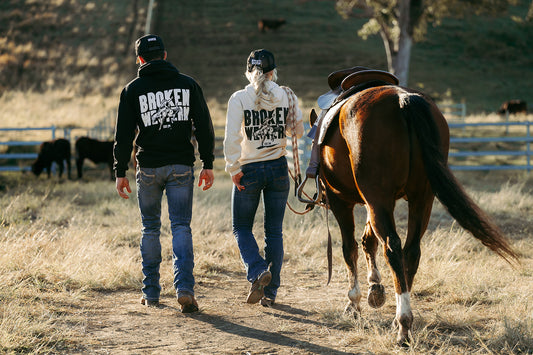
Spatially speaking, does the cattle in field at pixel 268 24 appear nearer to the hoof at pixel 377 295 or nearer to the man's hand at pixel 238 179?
the man's hand at pixel 238 179

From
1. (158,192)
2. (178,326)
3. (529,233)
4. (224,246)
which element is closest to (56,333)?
(178,326)

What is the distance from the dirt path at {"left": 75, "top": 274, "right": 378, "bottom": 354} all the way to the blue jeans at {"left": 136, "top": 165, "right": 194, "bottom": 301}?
0.33 m

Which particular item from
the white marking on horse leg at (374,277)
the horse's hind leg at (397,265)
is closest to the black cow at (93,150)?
the white marking on horse leg at (374,277)

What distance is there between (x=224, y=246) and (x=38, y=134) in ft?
51.0

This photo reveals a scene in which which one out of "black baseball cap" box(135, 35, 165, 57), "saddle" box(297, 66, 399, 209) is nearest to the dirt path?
"saddle" box(297, 66, 399, 209)

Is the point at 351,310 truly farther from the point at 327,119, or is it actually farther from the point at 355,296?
the point at 327,119

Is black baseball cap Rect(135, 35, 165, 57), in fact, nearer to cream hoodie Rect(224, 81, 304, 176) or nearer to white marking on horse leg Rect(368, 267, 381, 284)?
cream hoodie Rect(224, 81, 304, 176)

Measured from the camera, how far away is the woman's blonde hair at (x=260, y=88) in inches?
187

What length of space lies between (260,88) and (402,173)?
1.41m

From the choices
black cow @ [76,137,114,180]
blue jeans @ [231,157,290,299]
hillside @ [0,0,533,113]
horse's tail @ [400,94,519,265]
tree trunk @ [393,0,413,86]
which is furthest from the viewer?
hillside @ [0,0,533,113]

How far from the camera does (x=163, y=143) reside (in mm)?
4742

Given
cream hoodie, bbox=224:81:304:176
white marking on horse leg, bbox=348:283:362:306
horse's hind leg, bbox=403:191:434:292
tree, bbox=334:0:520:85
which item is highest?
tree, bbox=334:0:520:85

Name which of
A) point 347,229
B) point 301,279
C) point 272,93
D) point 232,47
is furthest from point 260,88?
point 232,47

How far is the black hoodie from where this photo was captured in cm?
473
